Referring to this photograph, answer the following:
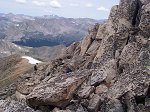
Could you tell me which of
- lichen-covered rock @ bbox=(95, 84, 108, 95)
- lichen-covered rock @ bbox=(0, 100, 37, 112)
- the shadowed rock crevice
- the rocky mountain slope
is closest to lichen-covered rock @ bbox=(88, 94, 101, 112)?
the rocky mountain slope

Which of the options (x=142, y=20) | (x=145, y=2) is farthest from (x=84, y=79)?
(x=145, y=2)

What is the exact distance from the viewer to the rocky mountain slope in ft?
124

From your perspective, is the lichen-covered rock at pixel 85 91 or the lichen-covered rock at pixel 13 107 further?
the lichen-covered rock at pixel 85 91

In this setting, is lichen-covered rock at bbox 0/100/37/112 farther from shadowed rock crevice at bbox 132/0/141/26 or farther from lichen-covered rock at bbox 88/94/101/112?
shadowed rock crevice at bbox 132/0/141/26

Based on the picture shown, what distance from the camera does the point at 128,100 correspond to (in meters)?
37.0

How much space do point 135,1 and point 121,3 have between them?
219cm

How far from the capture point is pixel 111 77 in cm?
4241

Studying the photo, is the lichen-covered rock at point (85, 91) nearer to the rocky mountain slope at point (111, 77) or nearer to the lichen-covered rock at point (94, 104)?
the rocky mountain slope at point (111, 77)

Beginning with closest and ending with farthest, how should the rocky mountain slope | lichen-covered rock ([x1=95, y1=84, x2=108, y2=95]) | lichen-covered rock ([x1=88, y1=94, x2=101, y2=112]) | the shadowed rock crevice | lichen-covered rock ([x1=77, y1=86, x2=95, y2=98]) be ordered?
the rocky mountain slope < lichen-covered rock ([x1=88, y1=94, x2=101, y2=112]) < lichen-covered rock ([x1=77, y1=86, x2=95, y2=98]) < lichen-covered rock ([x1=95, y1=84, x2=108, y2=95]) < the shadowed rock crevice

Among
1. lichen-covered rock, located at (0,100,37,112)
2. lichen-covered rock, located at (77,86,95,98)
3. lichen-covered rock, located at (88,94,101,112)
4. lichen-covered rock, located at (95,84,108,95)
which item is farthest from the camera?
lichen-covered rock, located at (95,84,108,95)

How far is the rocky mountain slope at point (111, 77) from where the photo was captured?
124 feet

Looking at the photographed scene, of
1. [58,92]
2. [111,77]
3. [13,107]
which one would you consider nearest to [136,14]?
[111,77]

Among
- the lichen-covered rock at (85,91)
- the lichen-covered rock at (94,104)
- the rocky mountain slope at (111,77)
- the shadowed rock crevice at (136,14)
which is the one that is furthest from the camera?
the shadowed rock crevice at (136,14)

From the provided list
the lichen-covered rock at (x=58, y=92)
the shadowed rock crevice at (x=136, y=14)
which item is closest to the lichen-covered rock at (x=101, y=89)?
the lichen-covered rock at (x=58, y=92)
